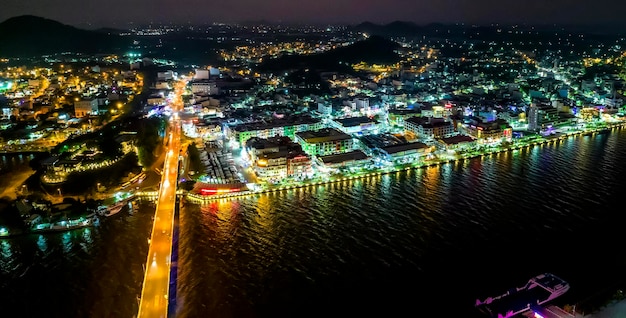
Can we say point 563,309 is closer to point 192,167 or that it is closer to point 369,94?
point 192,167

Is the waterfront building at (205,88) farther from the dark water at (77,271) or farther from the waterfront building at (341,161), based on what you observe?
the dark water at (77,271)

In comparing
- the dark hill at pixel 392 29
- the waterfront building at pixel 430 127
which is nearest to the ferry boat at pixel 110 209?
the waterfront building at pixel 430 127

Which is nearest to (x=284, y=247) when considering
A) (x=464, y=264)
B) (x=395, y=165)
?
(x=464, y=264)

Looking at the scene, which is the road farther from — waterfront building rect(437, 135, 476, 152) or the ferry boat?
waterfront building rect(437, 135, 476, 152)

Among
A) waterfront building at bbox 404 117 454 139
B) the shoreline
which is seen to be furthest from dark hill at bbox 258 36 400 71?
the shoreline

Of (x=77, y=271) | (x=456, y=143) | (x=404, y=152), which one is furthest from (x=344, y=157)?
(x=77, y=271)

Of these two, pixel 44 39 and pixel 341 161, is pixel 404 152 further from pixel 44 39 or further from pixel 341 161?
pixel 44 39
